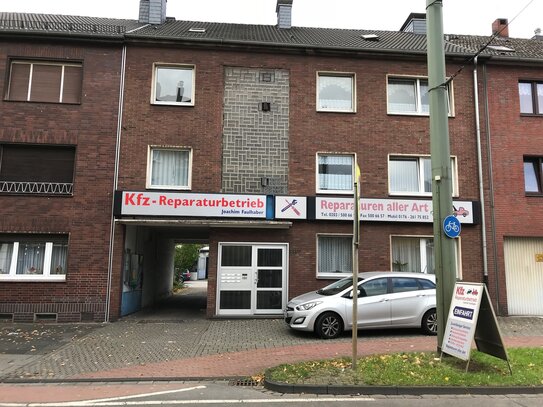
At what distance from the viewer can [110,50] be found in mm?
14352

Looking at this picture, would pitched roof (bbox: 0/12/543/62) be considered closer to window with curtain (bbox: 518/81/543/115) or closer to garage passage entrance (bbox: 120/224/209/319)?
window with curtain (bbox: 518/81/543/115)

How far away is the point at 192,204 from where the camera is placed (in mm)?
Answer: 13664

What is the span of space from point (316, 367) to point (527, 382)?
308 centimetres

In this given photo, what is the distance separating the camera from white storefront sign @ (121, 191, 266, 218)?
13.5 m

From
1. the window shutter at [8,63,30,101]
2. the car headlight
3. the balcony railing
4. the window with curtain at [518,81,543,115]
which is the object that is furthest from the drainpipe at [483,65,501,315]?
the window shutter at [8,63,30,101]

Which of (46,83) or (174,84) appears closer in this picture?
(46,83)

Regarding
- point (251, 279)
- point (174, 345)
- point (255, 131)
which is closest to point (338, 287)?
point (251, 279)

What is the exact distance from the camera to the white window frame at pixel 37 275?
516 inches

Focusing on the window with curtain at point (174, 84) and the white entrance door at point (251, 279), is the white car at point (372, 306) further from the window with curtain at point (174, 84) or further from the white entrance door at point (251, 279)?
the window with curtain at point (174, 84)

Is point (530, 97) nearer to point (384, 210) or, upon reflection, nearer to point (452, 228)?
point (384, 210)

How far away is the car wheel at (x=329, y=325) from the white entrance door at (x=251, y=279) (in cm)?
318

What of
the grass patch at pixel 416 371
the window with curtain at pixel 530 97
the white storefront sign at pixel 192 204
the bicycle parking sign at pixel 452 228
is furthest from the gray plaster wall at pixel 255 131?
the window with curtain at pixel 530 97

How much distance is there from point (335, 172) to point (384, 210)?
1.90 meters

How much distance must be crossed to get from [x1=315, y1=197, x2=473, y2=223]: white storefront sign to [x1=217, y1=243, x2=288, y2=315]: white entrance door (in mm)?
1726
